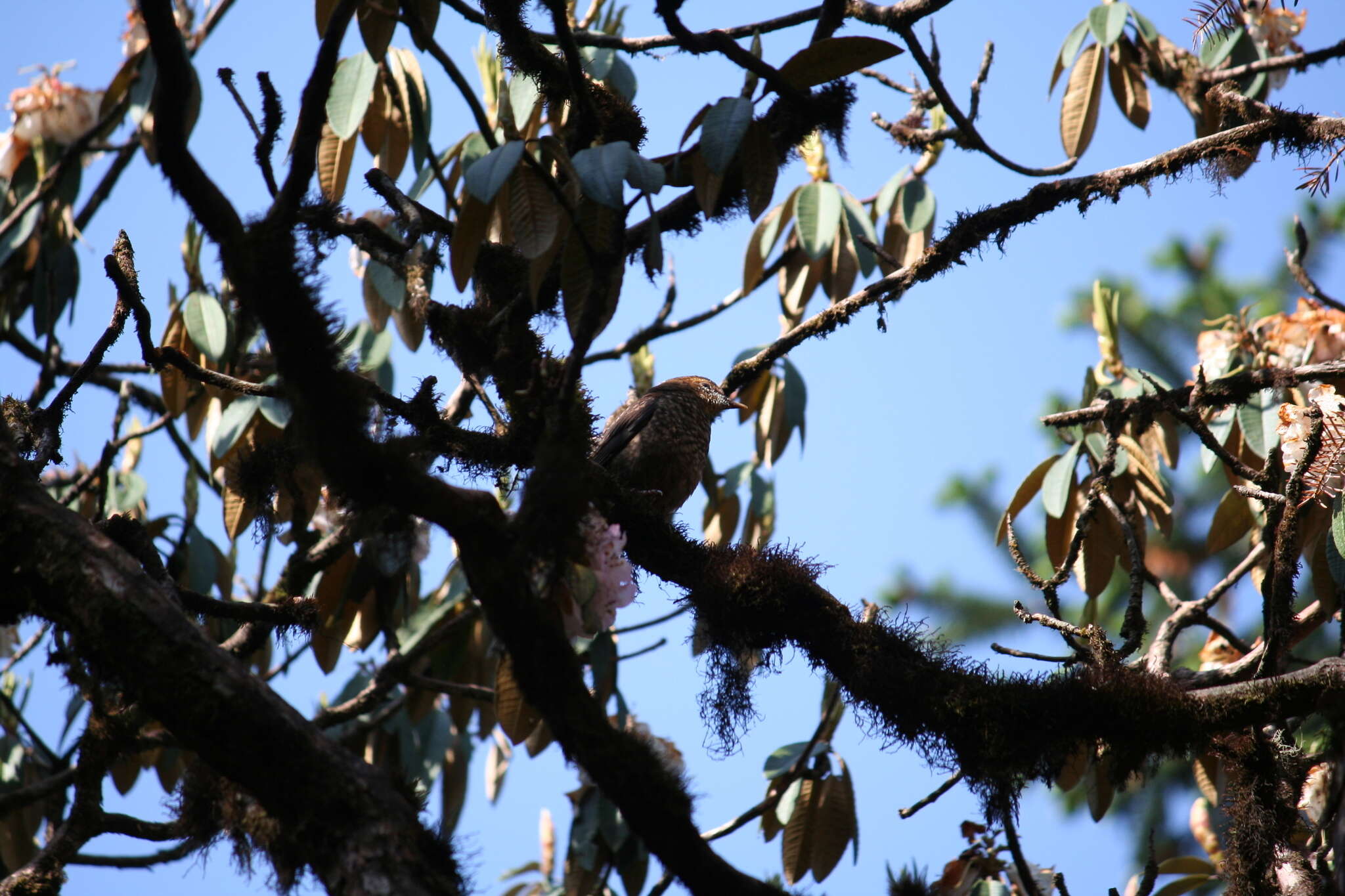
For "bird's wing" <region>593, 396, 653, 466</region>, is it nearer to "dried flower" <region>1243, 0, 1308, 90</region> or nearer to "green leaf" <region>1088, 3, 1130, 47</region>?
"green leaf" <region>1088, 3, 1130, 47</region>

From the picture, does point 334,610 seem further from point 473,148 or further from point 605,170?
point 605,170

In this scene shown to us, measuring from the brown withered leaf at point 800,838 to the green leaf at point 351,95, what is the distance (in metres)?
2.74

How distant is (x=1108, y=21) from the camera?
388cm

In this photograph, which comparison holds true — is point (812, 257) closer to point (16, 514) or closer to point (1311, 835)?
point (1311, 835)

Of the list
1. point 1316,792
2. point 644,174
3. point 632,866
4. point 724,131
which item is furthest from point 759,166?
point 632,866

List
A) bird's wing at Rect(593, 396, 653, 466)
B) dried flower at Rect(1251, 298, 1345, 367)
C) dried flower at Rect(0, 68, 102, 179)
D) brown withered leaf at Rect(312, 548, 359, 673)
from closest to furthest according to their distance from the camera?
dried flower at Rect(1251, 298, 1345, 367) → brown withered leaf at Rect(312, 548, 359, 673) → bird's wing at Rect(593, 396, 653, 466) → dried flower at Rect(0, 68, 102, 179)

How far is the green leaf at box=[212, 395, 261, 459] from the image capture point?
3.86 metres

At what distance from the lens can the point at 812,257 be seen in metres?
3.80

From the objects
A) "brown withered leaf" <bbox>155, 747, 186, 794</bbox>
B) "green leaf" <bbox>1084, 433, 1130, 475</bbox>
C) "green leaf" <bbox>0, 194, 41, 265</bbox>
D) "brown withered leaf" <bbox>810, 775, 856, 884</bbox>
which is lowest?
"brown withered leaf" <bbox>810, 775, 856, 884</bbox>

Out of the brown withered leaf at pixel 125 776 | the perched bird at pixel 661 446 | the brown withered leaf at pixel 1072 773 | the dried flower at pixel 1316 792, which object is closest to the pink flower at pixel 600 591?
the brown withered leaf at pixel 1072 773

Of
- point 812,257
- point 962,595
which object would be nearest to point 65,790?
point 812,257

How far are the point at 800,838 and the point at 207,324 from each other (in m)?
2.78

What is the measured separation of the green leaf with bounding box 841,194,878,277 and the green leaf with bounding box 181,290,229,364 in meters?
2.30

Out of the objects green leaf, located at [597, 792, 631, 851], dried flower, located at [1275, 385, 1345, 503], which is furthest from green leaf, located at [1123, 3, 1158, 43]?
green leaf, located at [597, 792, 631, 851]
